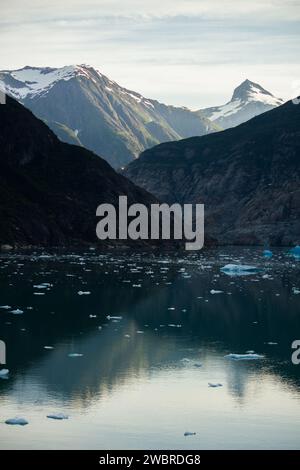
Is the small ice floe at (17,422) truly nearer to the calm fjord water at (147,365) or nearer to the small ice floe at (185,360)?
the calm fjord water at (147,365)

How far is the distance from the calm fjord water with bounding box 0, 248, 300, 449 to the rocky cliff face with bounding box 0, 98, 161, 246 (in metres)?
54.3

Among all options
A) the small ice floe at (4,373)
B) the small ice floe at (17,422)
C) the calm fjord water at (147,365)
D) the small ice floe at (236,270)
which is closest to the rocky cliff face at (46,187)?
the small ice floe at (236,270)

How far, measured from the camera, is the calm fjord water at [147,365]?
2484cm

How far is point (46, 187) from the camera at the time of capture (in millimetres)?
137750

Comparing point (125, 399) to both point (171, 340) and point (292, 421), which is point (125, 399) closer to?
point (292, 421)

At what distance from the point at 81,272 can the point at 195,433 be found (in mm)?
54666

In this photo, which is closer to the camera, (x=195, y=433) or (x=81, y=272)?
(x=195, y=433)

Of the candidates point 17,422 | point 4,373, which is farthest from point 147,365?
point 17,422

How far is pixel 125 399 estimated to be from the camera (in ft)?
95.2

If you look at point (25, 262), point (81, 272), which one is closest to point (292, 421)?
point (81, 272)

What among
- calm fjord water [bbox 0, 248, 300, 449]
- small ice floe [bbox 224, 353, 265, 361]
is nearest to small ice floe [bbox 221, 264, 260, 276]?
calm fjord water [bbox 0, 248, 300, 449]

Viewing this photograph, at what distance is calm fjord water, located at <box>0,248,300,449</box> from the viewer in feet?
81.5

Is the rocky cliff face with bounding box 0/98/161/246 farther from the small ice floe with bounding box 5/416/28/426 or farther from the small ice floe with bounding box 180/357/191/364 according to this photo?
the small ice floe with bounding box 5/416/28/426

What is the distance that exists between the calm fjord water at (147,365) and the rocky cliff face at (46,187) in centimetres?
5432
